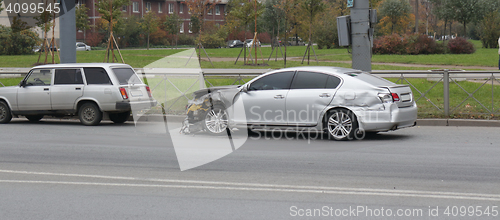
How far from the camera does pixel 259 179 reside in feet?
22.4

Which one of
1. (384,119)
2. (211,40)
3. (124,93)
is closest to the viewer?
(384,119)

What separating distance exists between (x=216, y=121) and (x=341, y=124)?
2.64 metres

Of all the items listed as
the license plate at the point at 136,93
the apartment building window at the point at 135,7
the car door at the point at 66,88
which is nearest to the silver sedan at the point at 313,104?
the license plate at the point at 136,93

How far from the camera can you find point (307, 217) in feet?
17.0

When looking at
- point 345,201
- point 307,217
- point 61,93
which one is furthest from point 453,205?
point 61,93

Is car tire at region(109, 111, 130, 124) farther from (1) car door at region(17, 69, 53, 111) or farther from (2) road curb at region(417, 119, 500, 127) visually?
(2) road curb at region(417, 119, 500, 127)

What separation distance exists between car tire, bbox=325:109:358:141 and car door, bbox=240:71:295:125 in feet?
2.97

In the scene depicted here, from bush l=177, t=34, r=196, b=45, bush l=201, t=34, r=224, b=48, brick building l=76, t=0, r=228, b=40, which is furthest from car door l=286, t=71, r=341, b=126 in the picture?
brick building l=76, t=0, r=228, b=40

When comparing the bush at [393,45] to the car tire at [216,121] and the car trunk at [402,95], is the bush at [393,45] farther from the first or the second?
the car tire at [216,121]

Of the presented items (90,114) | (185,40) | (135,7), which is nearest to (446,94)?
(90,114)

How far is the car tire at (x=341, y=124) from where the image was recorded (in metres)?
9.91

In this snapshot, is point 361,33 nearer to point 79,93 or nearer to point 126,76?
point 126,76

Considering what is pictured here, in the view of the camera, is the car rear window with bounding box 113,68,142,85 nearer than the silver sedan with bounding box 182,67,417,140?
No

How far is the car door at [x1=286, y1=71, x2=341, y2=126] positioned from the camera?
32.9 feet
